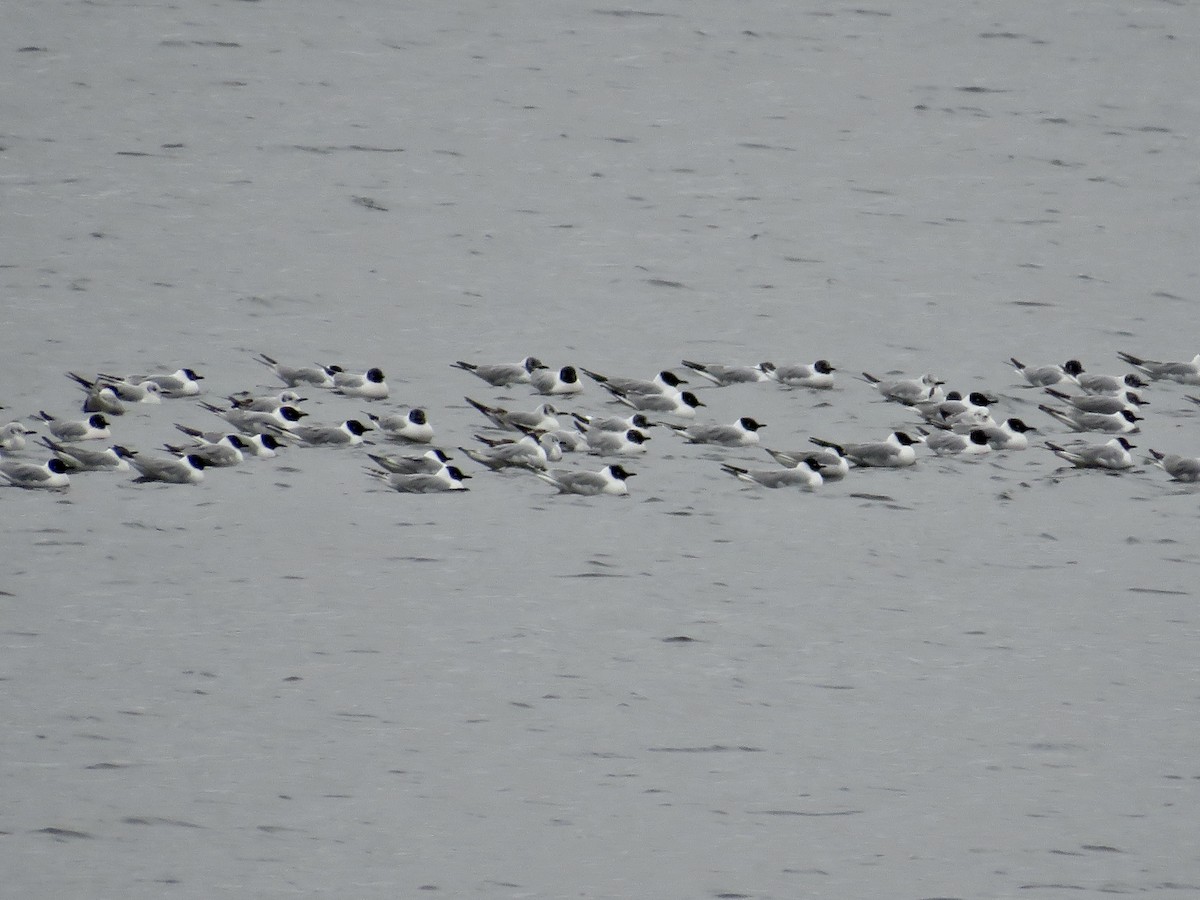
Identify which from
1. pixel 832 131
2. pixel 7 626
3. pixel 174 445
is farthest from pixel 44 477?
pixel 832 131

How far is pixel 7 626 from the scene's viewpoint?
1370 centimetres

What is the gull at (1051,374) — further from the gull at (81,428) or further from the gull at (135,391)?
the gull at (81,428)

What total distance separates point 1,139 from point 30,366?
12.2 meters

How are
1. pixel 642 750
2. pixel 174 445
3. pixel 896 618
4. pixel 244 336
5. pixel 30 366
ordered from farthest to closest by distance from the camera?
1. pixel 244 336
2. pixel 30 366
3. pixel 174 445
4. pixel 896 618
5. pixel 642 750

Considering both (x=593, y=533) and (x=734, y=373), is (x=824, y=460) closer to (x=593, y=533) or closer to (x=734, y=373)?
(x=593, y=533)

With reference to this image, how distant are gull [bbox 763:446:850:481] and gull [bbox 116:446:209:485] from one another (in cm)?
583

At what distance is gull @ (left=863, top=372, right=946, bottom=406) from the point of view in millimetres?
21328

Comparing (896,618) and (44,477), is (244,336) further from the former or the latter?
(896,618)

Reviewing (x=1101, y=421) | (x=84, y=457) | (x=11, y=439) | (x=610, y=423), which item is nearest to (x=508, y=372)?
(x=610, y=423)

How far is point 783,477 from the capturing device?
18.5 meters

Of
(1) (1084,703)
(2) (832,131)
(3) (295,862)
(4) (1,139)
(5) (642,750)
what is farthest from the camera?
(2) (832,131)

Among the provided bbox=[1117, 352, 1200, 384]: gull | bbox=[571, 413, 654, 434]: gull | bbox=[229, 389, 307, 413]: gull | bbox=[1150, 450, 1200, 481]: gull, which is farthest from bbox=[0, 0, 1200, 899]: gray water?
bbox=[229, 389, 307, 413]: gull

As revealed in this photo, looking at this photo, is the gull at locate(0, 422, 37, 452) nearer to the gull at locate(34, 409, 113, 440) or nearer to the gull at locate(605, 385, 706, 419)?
the gull at locate(34, 409, 113, 440)

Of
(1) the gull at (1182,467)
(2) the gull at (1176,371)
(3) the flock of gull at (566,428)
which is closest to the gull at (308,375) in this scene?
(3) the flock of gull at (566,428)
